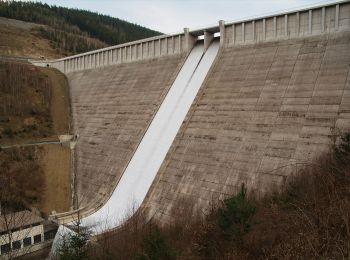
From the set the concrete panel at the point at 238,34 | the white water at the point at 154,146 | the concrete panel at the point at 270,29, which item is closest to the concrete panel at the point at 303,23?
the concrete panel at the point at 270,29

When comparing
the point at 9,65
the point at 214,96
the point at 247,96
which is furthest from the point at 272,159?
the point at 9,65

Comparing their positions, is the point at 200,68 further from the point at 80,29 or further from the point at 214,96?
the point at 80,29

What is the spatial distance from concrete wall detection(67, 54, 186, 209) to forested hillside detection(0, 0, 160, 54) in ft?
121

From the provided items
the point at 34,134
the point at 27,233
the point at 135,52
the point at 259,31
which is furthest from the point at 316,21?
the point at 34,134

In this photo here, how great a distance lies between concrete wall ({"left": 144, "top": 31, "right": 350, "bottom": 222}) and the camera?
51.2ft

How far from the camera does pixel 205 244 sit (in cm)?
1036

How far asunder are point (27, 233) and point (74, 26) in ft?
254

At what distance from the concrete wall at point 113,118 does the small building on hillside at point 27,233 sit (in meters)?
2.62

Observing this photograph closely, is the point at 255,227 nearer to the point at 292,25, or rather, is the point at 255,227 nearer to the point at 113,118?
the point at 292,25

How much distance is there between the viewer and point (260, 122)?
17656 mm

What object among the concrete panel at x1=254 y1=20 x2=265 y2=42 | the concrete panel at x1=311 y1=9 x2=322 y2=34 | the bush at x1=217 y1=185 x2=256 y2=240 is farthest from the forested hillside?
the bush at x1=217 y1=185 x2=256 y2=240

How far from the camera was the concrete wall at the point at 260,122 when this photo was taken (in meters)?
15.6

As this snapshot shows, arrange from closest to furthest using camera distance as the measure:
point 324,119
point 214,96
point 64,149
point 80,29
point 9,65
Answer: point 324,119 → point 214,96 → point 64,149 → point 9,65 → point 80,29

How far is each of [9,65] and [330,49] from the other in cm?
3292
